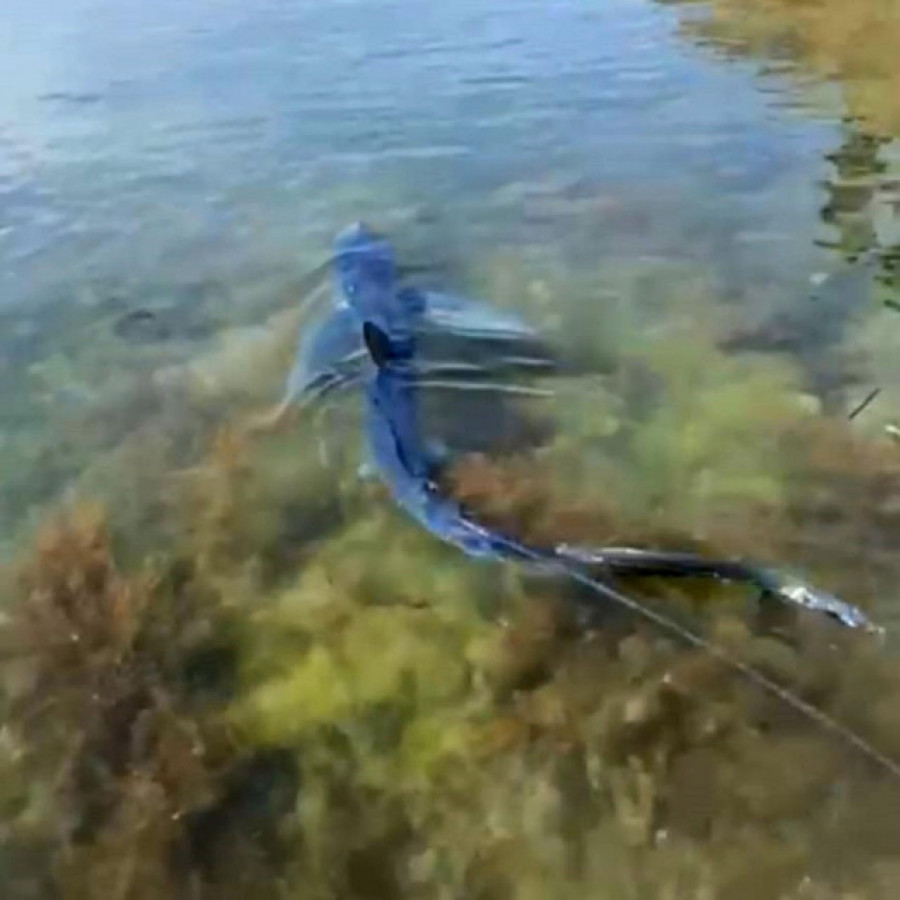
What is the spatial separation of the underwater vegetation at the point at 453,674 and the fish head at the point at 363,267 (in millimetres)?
917

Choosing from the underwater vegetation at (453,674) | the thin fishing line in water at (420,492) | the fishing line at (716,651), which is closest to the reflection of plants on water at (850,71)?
the underwater vegetation at (453,674)

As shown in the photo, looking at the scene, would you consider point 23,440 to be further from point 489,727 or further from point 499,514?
point 489,727

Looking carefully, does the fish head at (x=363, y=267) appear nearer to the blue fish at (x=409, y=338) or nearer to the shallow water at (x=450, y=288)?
the blue fish at (x=409, y=338)

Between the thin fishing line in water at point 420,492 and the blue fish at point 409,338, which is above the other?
the thin fishing line in water at point 420,492

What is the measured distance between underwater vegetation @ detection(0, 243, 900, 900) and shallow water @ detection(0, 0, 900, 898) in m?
0.02

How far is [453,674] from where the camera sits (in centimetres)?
477

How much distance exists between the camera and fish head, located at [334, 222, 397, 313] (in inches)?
279

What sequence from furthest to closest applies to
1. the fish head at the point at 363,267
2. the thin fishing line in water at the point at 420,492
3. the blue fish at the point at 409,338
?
the fish head at the point at 363,267 < the blue fish at the point at 409,338 < the thin fishing line in water at the point at 420,492

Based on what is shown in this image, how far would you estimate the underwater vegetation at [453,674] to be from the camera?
4125mm

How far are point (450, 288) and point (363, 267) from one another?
47 cm

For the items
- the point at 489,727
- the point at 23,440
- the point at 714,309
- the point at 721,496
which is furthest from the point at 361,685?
the point at 714,309

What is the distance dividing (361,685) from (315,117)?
609cm

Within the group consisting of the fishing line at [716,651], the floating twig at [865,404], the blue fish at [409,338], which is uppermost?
the fishing line at [716,651]

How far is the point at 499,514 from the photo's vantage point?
215 inches
